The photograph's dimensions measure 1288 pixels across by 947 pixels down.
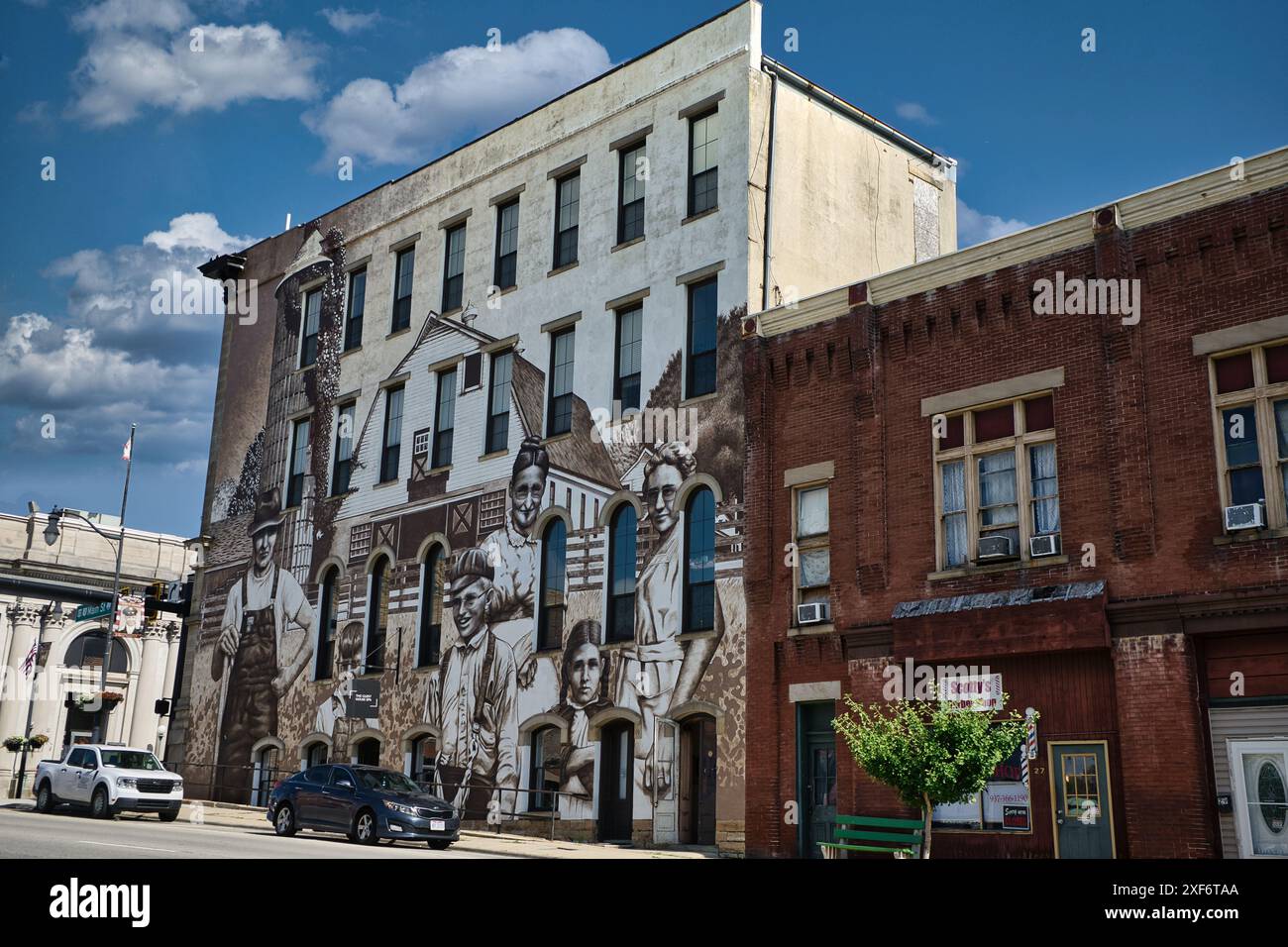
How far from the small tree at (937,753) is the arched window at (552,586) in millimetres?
11115

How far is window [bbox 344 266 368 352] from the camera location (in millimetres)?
37469

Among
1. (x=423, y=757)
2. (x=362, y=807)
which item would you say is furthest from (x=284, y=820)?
(x=423, y=757)

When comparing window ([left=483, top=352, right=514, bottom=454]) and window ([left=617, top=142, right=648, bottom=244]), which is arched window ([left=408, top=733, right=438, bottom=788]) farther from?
window ([left=617, top=142, right=648, bottom=244])

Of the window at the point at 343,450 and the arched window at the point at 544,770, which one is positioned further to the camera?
the window at the point at 343,450

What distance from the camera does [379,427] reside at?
3541 centimetres

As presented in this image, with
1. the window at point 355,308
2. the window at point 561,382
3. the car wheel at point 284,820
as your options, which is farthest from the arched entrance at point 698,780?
the window at point 355,308

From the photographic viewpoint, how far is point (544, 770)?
28.1 metres

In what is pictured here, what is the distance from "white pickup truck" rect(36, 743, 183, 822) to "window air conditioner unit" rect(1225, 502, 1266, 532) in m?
22.5

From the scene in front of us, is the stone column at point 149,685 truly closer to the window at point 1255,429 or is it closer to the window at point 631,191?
the window at point 631,191

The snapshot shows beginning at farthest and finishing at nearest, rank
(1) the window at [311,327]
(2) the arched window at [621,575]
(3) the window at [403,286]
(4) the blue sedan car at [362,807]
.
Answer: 1. (1) the window at [311,327]
2. (3) the window at [403,286]
3. (2) the arched window at [621,575]
4. (4) the blue sedan car at [362,807]

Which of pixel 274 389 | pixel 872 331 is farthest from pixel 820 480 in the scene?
pixel 274 389

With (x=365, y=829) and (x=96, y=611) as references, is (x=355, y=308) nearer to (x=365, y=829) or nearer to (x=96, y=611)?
(x=96, y=611)

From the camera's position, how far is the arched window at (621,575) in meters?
27.2

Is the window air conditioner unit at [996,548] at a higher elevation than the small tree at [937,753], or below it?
higher
